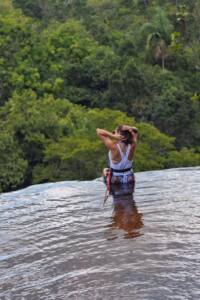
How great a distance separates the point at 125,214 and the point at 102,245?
5.23 ft

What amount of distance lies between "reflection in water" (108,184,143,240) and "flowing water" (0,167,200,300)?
14mm

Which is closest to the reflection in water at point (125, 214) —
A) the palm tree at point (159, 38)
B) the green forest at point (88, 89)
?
the green forest at point (88, 89)

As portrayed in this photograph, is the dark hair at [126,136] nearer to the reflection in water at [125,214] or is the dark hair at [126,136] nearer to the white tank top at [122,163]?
the white tank top at [122,163]

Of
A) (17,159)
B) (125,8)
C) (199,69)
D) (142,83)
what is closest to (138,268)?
(17,159)

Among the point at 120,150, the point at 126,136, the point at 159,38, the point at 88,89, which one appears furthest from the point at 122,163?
Answer: the point at 159,38

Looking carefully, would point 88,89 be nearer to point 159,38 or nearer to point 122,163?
point 159,38

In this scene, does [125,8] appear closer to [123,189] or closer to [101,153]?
[101,153]

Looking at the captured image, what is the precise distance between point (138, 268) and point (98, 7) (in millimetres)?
58986

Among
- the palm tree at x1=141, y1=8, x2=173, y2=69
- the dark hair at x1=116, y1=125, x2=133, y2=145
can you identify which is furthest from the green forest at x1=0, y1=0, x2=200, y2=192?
the dark hair at x1=116, y1=125, x2=133, y2=145

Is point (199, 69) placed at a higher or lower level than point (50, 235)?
higher

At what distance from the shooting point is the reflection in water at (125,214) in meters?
6.82

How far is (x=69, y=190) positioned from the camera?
34.8ft

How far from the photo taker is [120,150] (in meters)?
8.70

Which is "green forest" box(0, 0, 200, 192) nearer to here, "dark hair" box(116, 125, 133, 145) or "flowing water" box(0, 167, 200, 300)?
"dark hair" box(116, 125, 133, 145)
